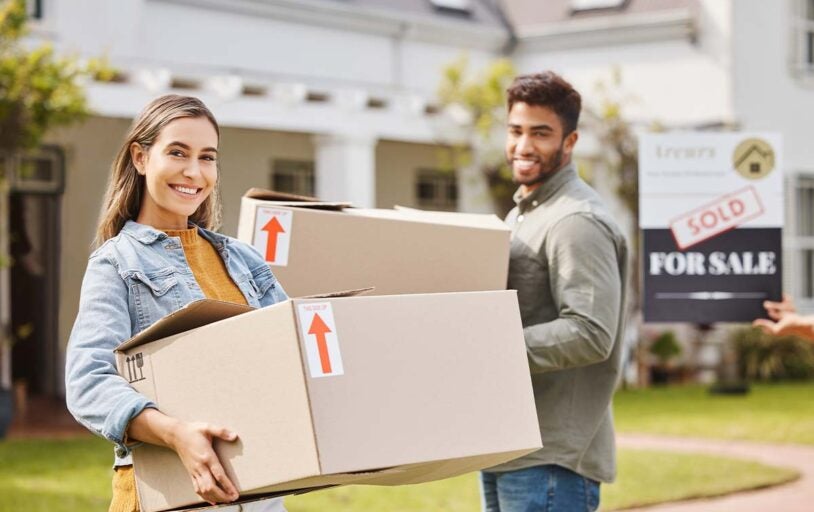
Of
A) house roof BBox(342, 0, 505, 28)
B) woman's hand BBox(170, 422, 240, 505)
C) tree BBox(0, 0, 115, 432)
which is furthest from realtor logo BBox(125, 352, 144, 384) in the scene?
house roof BBox(342, 0, 505, 28)

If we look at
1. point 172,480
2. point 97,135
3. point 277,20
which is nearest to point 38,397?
point 97,135

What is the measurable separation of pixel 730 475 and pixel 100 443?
15.2 ft

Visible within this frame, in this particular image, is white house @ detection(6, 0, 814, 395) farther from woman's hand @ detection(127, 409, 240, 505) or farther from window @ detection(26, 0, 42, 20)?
woman's hand @ detection(127, 409, 240, 505)

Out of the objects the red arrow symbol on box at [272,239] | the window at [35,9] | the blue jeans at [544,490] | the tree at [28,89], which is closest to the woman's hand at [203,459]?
the red arrow symbol on box at [272,239]

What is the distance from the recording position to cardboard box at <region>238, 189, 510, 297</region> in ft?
9.72

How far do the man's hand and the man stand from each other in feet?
2.13

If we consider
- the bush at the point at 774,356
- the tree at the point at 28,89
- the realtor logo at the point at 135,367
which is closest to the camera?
the realtor logo at the point at 135,367

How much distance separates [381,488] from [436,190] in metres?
8.65

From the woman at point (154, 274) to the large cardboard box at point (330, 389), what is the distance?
1.9 inches

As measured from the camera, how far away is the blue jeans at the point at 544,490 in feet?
10.00

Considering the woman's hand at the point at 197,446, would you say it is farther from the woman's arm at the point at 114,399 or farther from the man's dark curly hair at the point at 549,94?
the man's dark curly hair at the point at 549,94

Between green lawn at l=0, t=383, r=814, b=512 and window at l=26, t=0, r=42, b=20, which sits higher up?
window at l=26, t=0, r=42, b=20

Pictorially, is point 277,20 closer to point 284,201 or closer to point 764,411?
point 764,411

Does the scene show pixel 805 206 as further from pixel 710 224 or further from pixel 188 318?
pixel 188 318
